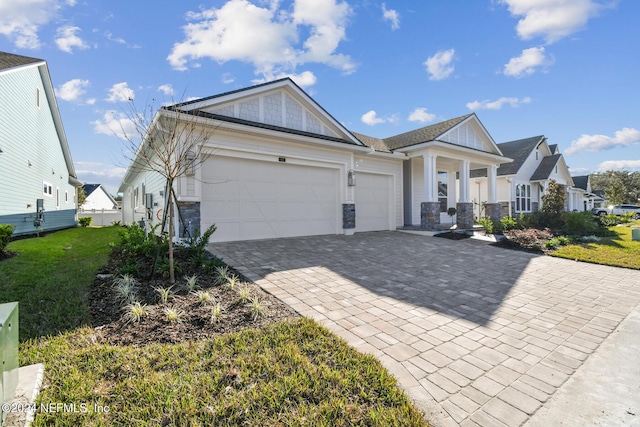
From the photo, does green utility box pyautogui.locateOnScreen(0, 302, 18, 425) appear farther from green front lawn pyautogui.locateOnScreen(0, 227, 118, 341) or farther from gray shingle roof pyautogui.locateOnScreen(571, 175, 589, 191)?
gray shingle roof pyautogui.locateOnScreen(571, 175, 589, 191)

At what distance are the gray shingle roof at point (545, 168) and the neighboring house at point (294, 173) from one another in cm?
1096

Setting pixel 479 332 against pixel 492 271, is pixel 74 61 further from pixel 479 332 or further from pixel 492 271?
pixel 492 271

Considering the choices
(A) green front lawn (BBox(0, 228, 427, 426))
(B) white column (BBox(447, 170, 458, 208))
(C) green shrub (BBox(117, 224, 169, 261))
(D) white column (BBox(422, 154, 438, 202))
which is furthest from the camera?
(B) white column (BBox(447, 170, 458, 208))

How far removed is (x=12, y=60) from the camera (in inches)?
446

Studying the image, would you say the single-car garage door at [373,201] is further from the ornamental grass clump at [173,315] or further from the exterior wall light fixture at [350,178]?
the ornamental grass clump at [173,315]

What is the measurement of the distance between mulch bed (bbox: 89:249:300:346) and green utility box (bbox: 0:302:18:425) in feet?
3.29

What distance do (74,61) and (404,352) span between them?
408 inches

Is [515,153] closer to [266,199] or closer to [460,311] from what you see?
[266,199]

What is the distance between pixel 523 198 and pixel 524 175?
1701mm

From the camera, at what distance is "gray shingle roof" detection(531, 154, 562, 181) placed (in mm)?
21281

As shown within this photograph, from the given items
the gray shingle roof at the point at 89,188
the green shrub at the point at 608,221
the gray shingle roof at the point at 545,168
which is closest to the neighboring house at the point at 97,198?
the gray shingle roof at the point at 89,188

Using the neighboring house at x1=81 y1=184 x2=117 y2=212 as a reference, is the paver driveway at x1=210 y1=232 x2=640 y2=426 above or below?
below

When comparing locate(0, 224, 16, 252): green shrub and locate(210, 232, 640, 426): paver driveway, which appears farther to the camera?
locate(0, 224, 16, 252): green shrub

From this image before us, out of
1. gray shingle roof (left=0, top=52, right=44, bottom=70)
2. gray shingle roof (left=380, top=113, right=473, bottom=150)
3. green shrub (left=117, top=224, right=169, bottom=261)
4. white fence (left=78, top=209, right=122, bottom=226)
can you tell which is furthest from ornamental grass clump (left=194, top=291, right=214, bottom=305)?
white fence (left=78, top=209, right=122, bottom=226)
